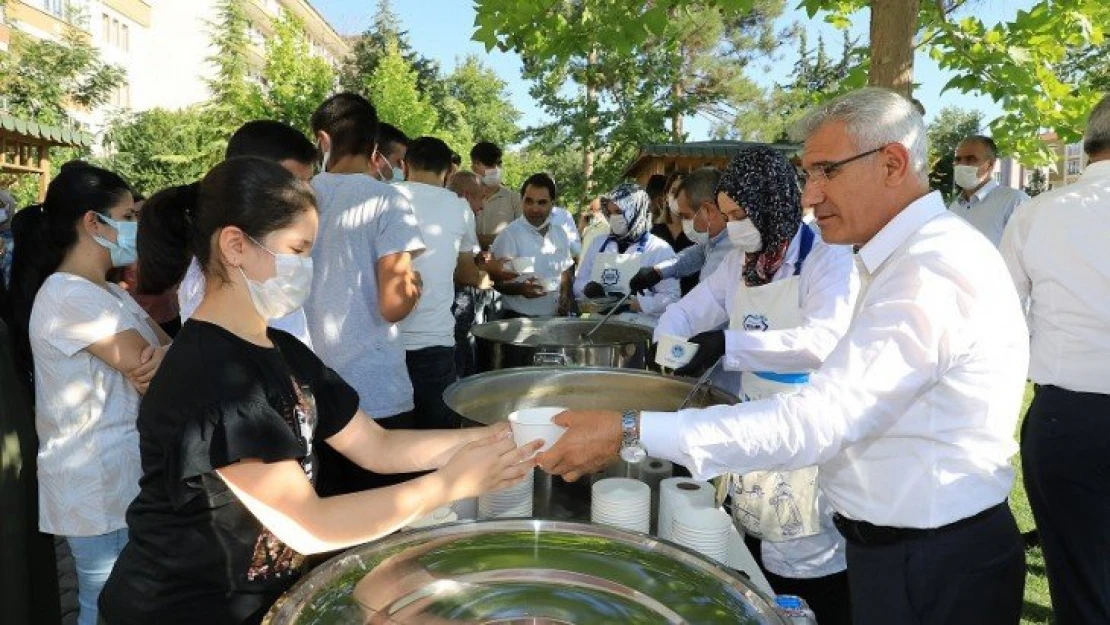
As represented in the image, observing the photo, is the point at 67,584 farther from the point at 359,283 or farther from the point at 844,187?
the point at 844,187

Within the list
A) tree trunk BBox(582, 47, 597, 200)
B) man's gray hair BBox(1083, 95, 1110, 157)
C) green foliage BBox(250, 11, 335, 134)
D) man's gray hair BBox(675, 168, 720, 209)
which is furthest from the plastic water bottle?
green foliage BBox(250, 11, 335, 134)

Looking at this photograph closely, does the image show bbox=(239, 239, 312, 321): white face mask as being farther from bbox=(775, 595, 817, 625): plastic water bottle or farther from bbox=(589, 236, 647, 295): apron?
bbox=(589, 236, 647, 295): apron

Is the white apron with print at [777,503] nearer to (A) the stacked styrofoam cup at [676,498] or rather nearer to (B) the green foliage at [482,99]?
(A) the stacked styrofoam cup at [676,498]

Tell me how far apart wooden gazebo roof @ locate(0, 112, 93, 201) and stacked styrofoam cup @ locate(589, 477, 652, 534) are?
45.3 ft

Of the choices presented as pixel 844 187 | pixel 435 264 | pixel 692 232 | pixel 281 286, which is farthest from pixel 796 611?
pixel 692 232

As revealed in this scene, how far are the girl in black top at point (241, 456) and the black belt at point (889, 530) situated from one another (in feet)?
2.57

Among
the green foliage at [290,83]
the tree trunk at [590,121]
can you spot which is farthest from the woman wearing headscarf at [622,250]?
the green foliage at [290,83]

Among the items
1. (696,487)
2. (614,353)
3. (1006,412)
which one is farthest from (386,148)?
(1006,412)

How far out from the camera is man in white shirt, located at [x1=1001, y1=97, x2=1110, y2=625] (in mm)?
2750

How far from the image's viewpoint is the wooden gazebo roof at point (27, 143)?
1284 centimetres

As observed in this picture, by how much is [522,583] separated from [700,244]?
385 centimetres

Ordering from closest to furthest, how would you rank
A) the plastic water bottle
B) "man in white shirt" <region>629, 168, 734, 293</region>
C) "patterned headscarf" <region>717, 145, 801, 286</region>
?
the plastic water bottle, "patterned headscarf" <region>717, 145, 801, 286</region>, "man in white shirt" <region>629, 168, 734, 293</region>

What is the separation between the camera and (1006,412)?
5.78 ft

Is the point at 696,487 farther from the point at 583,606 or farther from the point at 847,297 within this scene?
the point at 847,297
